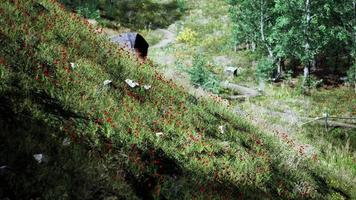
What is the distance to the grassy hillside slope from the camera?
208 inches

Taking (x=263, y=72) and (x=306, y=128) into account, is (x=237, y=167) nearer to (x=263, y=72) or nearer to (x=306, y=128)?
(x=306, y=128)

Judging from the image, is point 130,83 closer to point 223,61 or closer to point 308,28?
point 308,28

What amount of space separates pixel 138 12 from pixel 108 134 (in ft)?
184

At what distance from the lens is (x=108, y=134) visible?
6.61m

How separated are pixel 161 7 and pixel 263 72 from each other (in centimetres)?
3707

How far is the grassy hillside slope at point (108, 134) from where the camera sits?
5277 mm

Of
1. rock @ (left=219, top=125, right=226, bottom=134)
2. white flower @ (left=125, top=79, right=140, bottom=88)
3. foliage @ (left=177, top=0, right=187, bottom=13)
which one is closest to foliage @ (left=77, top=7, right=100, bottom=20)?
foliage @ (left=177, top=0, right=187, bottom=13)

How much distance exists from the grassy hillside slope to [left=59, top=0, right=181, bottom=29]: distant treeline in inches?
1763

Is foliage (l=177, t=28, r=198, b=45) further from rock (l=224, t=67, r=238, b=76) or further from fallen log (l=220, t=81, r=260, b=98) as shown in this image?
fallen log (l=220, t=81, r=260, b=98)

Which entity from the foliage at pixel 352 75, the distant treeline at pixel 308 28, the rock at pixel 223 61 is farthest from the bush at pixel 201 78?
the rock at pixel 223 61

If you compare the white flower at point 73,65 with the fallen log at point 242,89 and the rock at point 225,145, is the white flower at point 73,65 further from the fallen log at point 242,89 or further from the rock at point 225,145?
the fallen log at point 242,89

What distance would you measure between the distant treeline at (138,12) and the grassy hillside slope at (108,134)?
44772 millimetres

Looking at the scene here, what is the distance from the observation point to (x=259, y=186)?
26.6 ft

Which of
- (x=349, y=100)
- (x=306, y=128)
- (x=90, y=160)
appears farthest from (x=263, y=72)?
(x=90, y=160)
